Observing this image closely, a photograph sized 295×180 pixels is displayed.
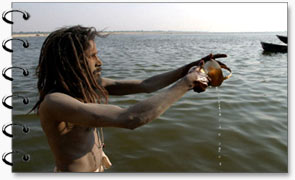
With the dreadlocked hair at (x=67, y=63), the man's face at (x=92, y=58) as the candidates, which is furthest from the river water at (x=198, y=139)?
the man's face at (x=92, y=58)

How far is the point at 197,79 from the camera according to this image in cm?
184

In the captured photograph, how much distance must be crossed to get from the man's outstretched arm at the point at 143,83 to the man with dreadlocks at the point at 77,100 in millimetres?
336

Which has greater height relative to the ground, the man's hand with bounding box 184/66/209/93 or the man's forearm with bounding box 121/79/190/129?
the man's hand with bounding box 184/66/209/93

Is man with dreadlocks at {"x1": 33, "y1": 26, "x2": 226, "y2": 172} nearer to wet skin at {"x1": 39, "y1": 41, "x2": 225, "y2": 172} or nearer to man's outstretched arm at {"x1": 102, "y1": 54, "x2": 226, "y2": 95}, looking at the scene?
wet skin at {"x1": 39, "y1": 41, "x2": 225, "y2": 172}

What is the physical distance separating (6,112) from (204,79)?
1.56m

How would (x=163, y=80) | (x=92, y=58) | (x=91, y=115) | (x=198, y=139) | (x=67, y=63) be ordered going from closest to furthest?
(x=91, y=115) → (x=67, y=63) → (x=92, y=58) → (x=163, y=80) → (x=198, y=139)

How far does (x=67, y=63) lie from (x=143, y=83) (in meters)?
0.82

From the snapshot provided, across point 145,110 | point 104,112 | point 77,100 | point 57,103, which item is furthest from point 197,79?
point 57,103

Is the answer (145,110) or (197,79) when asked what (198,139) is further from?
(145,110)

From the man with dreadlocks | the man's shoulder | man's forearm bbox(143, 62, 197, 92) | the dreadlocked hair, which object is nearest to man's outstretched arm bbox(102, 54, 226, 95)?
man's forearm bbox(143, 62, 197, 92)

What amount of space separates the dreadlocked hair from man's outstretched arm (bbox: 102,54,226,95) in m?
Result: 0.51

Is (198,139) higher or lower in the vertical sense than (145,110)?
lower

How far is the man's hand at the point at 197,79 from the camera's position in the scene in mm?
1796

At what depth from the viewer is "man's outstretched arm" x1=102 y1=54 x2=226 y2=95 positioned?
2.37 meters
